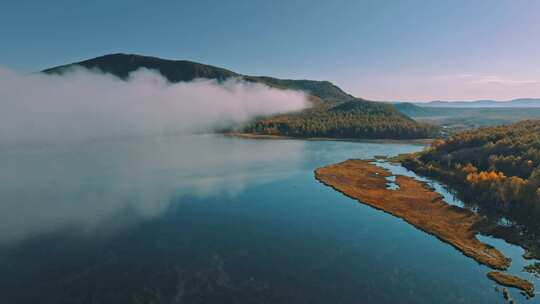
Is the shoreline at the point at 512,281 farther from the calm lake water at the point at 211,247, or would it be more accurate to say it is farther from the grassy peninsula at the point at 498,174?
the grassy peninsula at the point at 498,174

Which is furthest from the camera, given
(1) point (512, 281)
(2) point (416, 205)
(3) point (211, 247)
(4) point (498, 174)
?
(4) point (498, 174)

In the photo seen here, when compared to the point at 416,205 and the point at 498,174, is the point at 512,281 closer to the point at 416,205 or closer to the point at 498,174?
the point at 416,205

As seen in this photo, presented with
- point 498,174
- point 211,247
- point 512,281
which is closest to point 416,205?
point 498,174

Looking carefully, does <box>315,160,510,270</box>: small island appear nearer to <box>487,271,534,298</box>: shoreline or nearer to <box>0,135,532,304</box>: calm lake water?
<box>487,271,534,298</box>: shoreline

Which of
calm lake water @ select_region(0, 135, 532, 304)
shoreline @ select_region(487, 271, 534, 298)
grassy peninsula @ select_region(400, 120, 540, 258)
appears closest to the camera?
calm lake water @ select_region(0, 135, 532, 304)

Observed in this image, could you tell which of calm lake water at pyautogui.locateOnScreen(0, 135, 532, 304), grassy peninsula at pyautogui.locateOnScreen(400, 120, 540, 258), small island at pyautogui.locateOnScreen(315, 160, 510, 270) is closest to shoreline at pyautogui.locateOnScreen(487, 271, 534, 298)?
calm lake water at pyautogui.locateOnScreen(0, 135, 532, 304)

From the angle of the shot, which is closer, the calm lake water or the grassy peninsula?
the calm lake water
